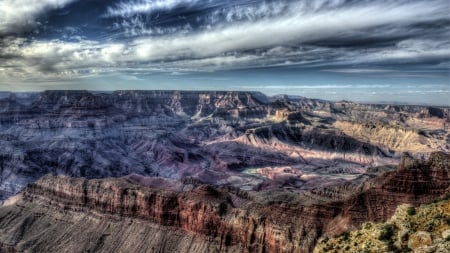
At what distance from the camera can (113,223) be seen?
75812 millimetres

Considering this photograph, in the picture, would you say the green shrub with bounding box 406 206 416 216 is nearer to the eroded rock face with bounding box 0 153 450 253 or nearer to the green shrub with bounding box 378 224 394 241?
the green shrub with bounding box 378 224 394 241

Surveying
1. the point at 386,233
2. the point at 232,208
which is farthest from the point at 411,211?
the point at 232,208

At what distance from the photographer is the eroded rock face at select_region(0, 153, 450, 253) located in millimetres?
57250

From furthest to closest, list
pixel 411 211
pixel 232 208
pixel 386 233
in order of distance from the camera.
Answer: pixel 232 208, pixel 411 211, pixel 386 233

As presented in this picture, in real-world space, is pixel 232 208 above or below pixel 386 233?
below

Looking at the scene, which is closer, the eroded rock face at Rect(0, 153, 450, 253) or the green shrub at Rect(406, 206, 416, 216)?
the green shrub at Rect(406, 206, 416, 216)

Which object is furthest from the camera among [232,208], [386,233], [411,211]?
[232,208]

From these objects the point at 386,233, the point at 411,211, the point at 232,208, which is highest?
the point at 411,211

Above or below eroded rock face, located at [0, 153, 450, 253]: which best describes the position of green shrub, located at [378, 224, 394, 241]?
above

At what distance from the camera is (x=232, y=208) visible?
69.2 m

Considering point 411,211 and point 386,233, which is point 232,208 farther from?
point 386,233

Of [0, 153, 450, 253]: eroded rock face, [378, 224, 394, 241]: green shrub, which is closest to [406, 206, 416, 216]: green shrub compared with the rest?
[378, 224, 394, 241]: green shrub

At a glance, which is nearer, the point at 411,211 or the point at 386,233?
the point at 386,233

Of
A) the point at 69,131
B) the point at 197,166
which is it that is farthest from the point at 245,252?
the point at 69,131
